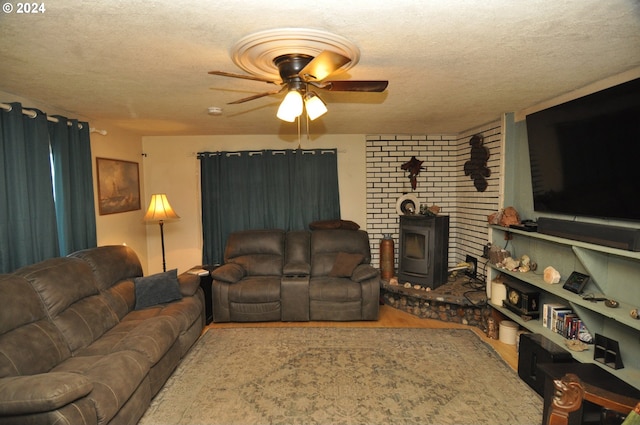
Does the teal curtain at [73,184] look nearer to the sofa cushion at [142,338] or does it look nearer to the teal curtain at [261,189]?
the sofa cushion at [142,338]

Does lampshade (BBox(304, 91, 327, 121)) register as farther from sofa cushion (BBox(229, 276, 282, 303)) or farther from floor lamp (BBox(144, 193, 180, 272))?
floor lamp (BBox(144, 193, 180, 272))

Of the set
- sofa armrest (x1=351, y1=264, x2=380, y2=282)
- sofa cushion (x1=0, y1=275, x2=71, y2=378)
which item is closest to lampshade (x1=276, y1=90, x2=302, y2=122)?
sofa cushion (x1=0, y1=275, x2=71, y2=378)

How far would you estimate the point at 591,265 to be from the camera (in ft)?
8.21

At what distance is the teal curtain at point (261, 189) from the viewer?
478 centimetres

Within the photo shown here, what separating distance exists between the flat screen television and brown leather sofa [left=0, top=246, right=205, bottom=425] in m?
3.41

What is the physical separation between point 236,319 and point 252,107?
2.38 m

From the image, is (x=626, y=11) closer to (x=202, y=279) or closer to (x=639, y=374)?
(x=639, y=374)

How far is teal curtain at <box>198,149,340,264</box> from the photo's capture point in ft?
15.7

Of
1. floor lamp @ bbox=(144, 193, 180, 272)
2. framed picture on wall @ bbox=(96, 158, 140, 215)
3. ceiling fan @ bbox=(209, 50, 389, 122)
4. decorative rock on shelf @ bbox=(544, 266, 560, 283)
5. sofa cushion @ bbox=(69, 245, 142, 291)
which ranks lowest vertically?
decorative rock on shelf @ bbox=(544, 266, 560, 283)

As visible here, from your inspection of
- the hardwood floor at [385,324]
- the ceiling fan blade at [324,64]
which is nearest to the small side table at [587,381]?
the hardwood floor at [385,324]

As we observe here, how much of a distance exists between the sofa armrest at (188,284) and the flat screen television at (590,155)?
350cm

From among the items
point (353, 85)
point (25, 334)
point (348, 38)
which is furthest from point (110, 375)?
point (348, 38)

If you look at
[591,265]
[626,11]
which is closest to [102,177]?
[626,11]

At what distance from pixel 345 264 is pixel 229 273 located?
1415mm
